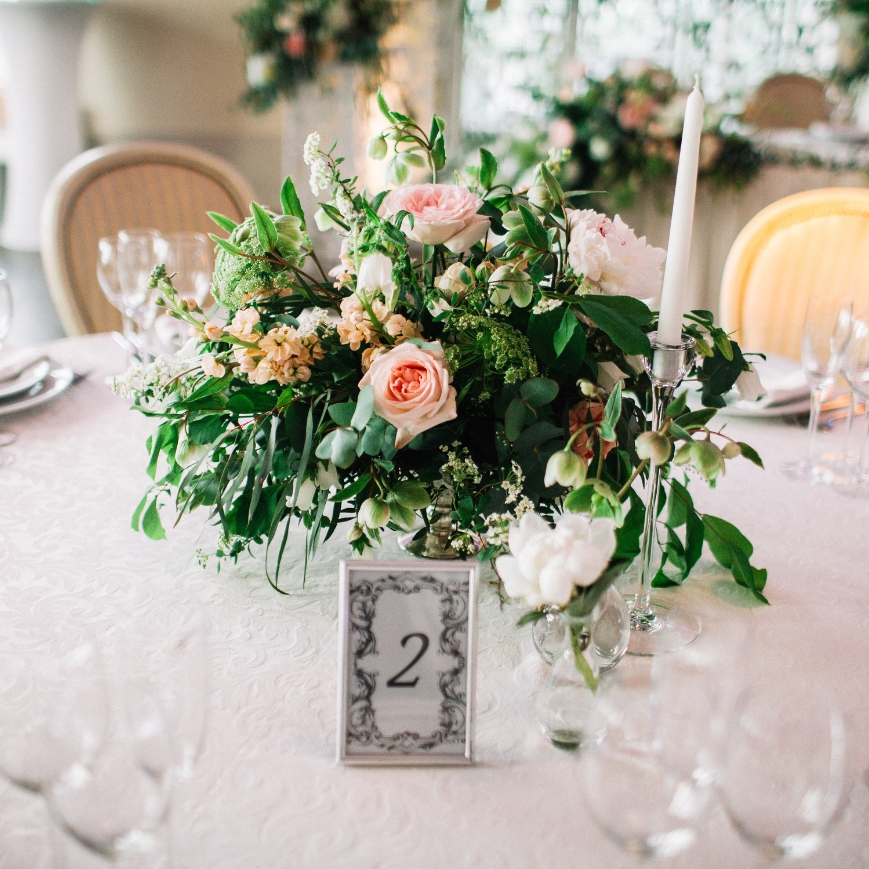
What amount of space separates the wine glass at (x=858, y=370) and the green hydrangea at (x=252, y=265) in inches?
26.9

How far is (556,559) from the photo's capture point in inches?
22.4

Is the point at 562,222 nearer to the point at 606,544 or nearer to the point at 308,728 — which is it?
the point at 606,544

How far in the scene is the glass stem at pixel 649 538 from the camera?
759 millimetres

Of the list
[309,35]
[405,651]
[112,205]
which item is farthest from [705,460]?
[309,35]

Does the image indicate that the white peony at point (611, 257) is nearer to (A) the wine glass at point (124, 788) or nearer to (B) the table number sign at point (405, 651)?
(B) the table number sign at point (405, 651)

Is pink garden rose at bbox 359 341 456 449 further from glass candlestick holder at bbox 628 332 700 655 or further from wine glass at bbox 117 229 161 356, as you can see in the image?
wine glass at bbox 117 229 161 356

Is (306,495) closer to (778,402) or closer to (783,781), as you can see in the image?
(783,781)

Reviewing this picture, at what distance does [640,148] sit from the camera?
3838mm

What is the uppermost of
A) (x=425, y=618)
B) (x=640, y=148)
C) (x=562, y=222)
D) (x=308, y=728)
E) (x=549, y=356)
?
(x=640, y=148)

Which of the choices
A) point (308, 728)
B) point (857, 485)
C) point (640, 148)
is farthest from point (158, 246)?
point (640, 148)

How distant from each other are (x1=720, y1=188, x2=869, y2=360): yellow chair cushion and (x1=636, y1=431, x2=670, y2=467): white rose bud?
4.26 ft

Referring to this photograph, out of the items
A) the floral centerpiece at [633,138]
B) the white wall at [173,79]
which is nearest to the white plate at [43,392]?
the floral centerpiece at [633,138]

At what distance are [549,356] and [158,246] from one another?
0.81 meters

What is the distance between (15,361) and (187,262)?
0.99 feet
